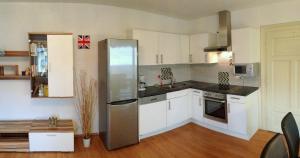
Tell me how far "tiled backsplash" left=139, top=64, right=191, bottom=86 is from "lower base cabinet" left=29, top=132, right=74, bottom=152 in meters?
1.87

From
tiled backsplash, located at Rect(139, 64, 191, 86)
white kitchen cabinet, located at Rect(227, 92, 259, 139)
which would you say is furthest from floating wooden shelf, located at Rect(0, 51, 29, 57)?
white kitchen cabinet, located at Rect(227, 92, 259, 139)

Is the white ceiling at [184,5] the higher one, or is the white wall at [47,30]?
the white ceiling at [184,5]

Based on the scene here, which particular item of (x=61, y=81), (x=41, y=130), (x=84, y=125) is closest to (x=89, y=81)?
(x=61, y=81)

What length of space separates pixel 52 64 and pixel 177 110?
2.47 metres

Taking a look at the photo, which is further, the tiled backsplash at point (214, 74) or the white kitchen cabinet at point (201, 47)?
the white kitchen cabinet at point (201, 47)

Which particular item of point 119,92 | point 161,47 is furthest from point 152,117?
point 161,47

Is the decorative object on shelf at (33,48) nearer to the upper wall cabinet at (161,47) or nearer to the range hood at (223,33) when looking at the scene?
the upper wall cabinet at (161,47)

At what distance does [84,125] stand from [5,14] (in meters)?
2.25

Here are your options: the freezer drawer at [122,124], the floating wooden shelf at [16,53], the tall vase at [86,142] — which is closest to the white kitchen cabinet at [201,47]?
the freezer drawer at [122,124]

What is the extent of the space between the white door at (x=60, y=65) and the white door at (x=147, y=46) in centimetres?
117

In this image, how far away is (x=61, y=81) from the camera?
10.9 ft

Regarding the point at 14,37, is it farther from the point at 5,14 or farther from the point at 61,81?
the point at 61,81

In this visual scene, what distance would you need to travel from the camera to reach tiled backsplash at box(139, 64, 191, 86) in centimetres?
434

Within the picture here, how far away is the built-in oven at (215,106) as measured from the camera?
12.4ft
